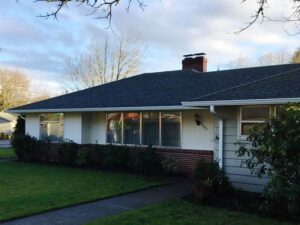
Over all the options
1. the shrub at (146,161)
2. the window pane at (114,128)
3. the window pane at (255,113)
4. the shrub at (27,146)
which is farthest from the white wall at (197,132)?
the shrub at (27,146)

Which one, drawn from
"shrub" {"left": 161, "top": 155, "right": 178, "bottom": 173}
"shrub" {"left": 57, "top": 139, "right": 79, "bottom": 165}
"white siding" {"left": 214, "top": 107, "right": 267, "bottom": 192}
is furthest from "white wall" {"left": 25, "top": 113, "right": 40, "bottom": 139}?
"white siding" {"left": 214, "top": 107, "right": 267, "bottom": 192}

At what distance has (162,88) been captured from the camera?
1694 cm

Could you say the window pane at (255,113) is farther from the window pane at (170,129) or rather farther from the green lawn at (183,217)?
the window pane at (170,129)

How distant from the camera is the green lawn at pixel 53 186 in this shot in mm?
8969

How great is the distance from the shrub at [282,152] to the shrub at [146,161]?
6.38m

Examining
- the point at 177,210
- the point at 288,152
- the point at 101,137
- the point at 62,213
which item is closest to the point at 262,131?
the point at 288,152

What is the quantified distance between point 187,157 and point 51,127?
7.98m

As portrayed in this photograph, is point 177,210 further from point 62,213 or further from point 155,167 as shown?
point 155,167

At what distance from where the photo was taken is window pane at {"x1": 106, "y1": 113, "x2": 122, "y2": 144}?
1675 cm

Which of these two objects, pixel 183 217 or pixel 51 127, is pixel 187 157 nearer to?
pixel 183 217

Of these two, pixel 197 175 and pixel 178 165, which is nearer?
pixel 197 175

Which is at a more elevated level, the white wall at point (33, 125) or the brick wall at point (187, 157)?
the white wall at point (33, 125)

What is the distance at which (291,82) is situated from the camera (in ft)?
36.3

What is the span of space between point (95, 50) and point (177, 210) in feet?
114
